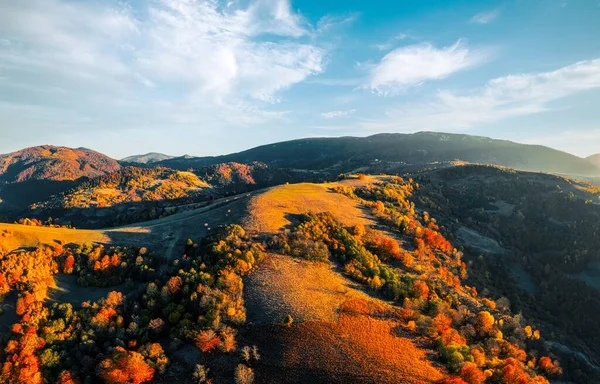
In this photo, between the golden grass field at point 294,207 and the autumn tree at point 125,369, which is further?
the golden grass field at point 294,207

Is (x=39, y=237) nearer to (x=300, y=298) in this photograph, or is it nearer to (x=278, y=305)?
(x=278, y=305)

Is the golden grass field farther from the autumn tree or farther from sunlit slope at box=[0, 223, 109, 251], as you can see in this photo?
the autumn tree

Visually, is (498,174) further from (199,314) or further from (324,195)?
(199,314)

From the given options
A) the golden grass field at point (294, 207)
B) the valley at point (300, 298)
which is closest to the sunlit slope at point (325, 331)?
the valley at point (300, 298)

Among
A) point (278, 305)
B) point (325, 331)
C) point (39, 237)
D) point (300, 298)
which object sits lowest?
point (325, 331)

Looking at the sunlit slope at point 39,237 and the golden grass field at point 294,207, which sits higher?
the golden grass field at point 294,207

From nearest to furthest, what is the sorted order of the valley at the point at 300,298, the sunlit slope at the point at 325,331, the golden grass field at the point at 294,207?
the sunlit slope at the point at 325,331 < the valley at the point at 300,298 < the golden grass field at the point at 294,207

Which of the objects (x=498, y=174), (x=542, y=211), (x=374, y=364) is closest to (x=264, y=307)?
(x=374, y=364)

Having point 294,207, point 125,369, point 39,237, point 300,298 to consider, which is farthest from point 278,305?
point 39,237

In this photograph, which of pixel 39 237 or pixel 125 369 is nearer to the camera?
pixel 125 369

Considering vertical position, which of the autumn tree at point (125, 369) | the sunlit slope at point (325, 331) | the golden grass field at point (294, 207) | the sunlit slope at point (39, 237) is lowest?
the autumn tree at point (125, 369)

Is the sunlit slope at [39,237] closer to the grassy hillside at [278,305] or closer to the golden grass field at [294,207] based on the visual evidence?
the grassy hillside at [278,305]
